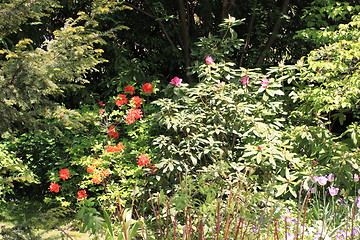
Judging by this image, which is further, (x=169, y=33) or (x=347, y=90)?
(x=169, y=33)

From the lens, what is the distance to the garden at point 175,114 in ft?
9.69

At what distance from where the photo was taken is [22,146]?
16.2 ft

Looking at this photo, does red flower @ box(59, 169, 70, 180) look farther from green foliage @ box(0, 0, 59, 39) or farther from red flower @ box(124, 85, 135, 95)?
green foliage @ box(0, 0, 59, 39)

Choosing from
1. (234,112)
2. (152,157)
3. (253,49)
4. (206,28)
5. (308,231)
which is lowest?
(308,231)

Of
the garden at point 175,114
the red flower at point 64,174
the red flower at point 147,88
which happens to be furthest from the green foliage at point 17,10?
the red flower at point 147,88

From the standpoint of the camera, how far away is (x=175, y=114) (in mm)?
4152

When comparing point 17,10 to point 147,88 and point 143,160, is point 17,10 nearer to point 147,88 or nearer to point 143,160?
point 143,160

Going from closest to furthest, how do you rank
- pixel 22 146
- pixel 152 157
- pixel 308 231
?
pixel 308 231 < pixel 152 157 < pixel 22 146

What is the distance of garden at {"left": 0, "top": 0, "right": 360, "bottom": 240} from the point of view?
9.69 ft

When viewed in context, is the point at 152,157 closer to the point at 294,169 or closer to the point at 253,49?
the point at 294,169

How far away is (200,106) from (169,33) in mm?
1805

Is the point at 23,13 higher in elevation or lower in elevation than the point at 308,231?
higher

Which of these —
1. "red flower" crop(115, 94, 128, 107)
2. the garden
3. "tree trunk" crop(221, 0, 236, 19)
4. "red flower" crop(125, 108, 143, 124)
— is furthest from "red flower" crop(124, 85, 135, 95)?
"tree trunk" crop(221, 0, 236, 19)

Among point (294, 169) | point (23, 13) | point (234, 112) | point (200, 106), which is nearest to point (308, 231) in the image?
point (294, 169)
